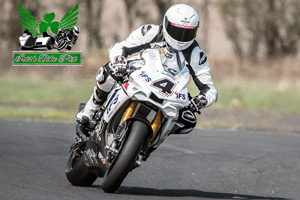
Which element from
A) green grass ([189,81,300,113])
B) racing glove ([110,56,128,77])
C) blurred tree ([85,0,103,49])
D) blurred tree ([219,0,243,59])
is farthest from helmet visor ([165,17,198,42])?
blurred tree ([219,0,243,59])

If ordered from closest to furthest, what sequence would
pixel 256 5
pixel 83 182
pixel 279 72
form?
pixel 83 182 < pixel 279 72 < pixel 256 5

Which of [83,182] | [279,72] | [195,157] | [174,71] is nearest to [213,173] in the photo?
[195,157]

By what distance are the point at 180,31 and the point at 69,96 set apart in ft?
52.5

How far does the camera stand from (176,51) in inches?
271

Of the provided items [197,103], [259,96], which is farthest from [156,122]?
[259,96]

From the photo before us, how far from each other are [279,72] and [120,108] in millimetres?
21062

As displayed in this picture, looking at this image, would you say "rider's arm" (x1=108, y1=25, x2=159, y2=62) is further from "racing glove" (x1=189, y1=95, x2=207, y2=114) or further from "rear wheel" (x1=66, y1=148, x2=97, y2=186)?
"rear wheel" (x1=66, y1=148, x2=97, y2=186)

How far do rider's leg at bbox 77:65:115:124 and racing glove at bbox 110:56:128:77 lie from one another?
355 mm

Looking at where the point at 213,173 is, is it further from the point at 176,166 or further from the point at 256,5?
the point at 256,5

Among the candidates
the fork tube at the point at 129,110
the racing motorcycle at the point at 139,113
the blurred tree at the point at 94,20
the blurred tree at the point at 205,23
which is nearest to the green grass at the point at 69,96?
the blurred tree at the point at 205,23

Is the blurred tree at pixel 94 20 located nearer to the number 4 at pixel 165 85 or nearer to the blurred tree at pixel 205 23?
the blurred tree at pixel 205 23

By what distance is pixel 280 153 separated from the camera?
12.0m

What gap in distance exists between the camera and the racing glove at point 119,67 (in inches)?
264

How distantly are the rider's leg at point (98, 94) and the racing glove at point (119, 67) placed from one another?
36 cm
